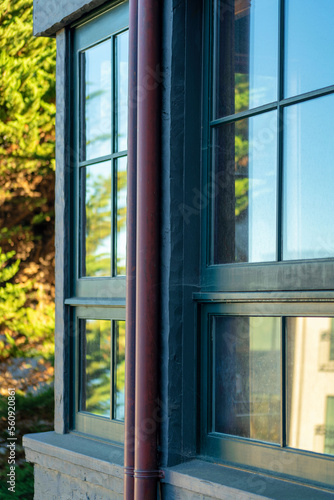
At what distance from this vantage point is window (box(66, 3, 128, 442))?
10.5 ft

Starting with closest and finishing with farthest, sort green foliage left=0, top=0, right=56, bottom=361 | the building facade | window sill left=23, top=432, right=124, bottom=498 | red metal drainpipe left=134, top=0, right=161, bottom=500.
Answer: the building facade, red metal drainpipe left=134, top=0, right=161, bottom=500, window sill left=23, top=432, right=124, bottom=498, green foliage left=0, top=0, right=56, bottom=361

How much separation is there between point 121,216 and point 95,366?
0.78 m

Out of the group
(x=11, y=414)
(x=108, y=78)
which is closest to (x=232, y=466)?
(x=108, y=78)

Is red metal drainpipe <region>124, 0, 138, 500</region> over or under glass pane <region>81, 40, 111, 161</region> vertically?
under

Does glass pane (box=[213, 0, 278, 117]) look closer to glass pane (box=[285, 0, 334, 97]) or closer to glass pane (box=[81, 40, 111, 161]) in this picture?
glass pane (box=[285, 0, 334, 97])

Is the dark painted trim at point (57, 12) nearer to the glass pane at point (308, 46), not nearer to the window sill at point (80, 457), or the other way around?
the glass pane at point (308, 46)

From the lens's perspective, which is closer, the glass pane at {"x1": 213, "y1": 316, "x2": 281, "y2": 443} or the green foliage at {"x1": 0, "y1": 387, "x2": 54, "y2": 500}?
the glass pane at {"x1": 213, "y1": 316, "x2": 281, "y2": 443}

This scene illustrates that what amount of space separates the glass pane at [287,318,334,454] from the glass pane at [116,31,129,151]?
1.37 m

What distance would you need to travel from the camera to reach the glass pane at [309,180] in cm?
221

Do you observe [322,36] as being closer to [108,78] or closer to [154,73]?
[154,73]

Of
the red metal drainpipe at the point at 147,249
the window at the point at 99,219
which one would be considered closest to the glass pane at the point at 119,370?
the window at the point at 99,219

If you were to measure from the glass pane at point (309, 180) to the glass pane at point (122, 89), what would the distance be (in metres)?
1.07

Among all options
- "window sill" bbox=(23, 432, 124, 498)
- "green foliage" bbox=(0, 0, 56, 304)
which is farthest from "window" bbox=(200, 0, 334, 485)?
"green foliage" bbox=(0, 0, 56, 304)

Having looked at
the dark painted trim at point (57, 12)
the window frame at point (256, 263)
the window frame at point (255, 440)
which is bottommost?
the window frame at point (255, 440)
